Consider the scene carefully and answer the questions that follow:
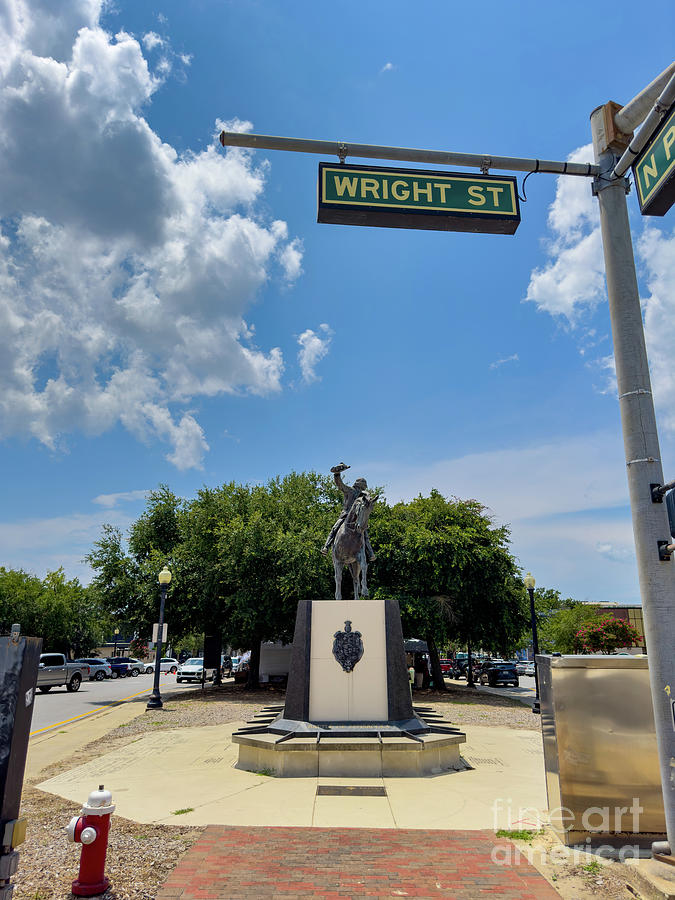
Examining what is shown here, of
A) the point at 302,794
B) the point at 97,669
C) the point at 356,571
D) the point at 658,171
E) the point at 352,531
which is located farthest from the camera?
the point at 97,669

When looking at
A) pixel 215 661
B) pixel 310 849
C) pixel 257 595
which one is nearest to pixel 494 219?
pixel 310 849

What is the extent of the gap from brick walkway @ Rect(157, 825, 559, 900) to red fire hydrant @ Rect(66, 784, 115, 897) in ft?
1.81

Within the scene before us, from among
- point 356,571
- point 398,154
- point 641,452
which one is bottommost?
point 356,571

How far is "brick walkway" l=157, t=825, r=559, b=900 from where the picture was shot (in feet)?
16.4

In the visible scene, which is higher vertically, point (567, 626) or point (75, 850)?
point (567, 626)

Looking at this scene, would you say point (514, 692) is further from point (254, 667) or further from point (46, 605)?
point (46, 605)

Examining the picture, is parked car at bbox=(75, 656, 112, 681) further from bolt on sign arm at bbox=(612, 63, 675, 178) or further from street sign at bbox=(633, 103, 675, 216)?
street sign at bbox=(633, 103, 675, 216)

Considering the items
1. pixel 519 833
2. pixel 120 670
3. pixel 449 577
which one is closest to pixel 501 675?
pixel 449 577

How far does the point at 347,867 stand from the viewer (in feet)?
18.0

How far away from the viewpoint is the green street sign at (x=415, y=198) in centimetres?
529

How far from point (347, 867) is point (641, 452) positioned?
462 cm

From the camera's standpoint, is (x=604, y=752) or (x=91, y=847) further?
(x=604, y=752)

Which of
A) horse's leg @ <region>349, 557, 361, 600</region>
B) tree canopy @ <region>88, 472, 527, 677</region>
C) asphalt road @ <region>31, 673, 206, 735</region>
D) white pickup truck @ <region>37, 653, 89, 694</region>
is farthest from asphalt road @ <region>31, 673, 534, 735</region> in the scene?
horse's leg @ <region>349, 557, 361, 600</region>

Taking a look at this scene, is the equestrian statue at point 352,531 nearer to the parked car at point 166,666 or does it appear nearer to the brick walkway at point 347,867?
the brick walkway at point 347,867
